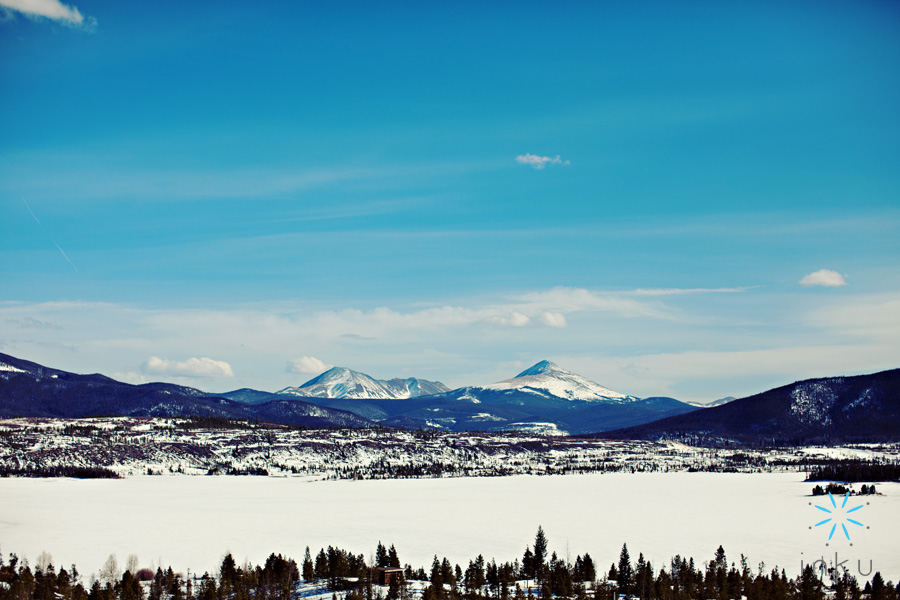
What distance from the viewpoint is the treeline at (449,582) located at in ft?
321

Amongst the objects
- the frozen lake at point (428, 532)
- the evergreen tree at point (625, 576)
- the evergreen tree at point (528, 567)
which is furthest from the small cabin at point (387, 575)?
the evergreen tree at point (625, 576)

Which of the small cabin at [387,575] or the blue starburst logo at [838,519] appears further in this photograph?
the blue starburst logo at [838,519]

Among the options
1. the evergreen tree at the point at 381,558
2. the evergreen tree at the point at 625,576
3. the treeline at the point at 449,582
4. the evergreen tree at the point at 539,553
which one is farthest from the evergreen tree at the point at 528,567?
the evergreen tree at the point at 381,558

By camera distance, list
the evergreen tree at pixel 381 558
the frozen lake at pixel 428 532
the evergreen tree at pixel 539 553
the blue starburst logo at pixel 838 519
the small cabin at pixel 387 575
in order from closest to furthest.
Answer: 1. the small cabin at pixel 387 575
2. the evergreen tree at pixel 539 553
3. the evergreen tree at pixel 381 558
4. the frozen lake at pixel 428 532
5. the blue starburst logo at pixel 838 519

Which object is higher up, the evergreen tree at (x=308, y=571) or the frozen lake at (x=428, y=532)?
the evergreen tree at (x=308, y=571)

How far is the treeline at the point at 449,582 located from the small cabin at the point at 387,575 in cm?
19

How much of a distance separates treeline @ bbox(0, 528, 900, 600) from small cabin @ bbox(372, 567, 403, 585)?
19 centimetres

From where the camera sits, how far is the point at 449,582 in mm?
107000

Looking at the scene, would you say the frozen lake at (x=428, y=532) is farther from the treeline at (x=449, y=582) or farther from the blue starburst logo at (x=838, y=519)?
the treeline at (x=449, y=582)

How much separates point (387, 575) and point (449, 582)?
8945mm

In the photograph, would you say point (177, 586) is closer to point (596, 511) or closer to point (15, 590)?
point (15, 590)

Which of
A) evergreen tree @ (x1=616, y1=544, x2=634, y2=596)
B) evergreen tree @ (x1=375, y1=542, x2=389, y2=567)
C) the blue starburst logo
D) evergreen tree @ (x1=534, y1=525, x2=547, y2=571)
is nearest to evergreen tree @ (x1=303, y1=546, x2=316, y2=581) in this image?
evergreen tree @ (x1=375, y1=542, x2=389, y2=567)

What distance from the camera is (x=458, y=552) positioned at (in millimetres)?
130750

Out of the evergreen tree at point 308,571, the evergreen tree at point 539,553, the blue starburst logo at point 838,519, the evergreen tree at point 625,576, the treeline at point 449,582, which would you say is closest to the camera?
the treeline at point 449,582
